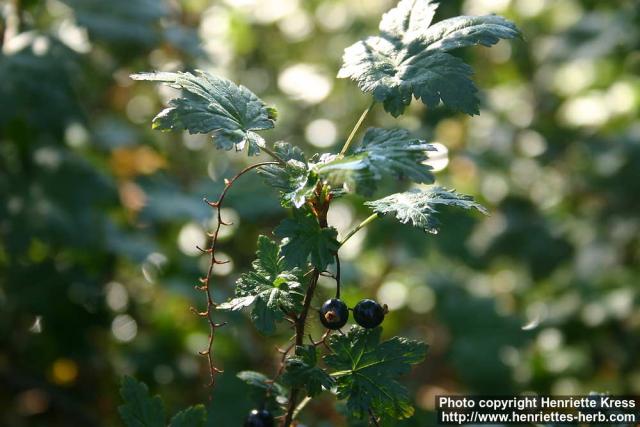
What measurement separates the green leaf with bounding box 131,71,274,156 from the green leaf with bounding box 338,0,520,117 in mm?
146

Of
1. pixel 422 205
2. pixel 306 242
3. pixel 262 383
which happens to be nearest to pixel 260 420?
pixel 262 383

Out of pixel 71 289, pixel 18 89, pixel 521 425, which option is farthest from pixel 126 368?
pixel 521 425

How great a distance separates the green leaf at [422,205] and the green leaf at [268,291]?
15cm

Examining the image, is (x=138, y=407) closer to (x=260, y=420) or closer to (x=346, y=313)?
(x=260, y=420)

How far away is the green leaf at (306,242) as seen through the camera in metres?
0.91

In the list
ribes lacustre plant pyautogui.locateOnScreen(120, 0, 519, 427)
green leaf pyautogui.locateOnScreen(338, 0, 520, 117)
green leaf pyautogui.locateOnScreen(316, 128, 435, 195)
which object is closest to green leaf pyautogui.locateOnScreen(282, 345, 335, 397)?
ribes lacustre plant pyautogui.locateOnScreen(120, 0, 519, 427)

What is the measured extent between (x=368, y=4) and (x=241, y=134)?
2893 millimetres

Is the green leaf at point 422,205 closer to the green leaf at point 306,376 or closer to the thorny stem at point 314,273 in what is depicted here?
the thorny stem at point 314,273

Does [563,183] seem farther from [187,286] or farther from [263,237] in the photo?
[263,237]

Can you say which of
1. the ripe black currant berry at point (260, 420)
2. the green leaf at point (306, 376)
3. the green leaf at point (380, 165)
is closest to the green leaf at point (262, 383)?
the ripe black currant berry at point (260, 420)

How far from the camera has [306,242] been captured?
92 centimetres

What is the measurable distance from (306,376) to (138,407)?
0.86 ft

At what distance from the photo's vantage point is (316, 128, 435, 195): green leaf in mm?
842

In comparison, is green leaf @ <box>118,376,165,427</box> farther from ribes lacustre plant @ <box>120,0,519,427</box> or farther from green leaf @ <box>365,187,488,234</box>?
green leaf @ <box>365,187,488,234</box>
